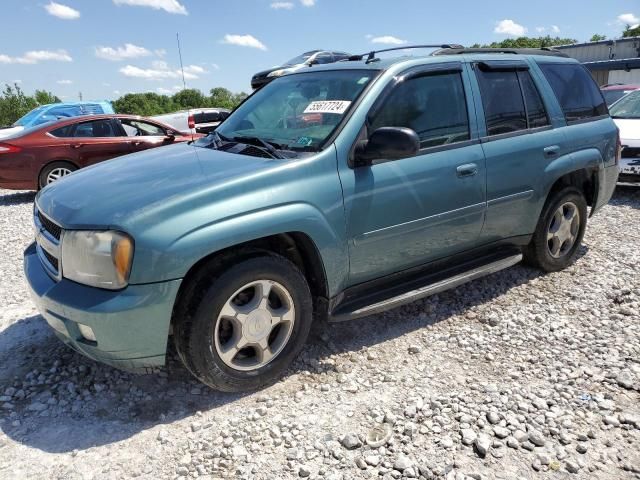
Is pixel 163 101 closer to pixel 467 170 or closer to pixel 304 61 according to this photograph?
pixel 304 61

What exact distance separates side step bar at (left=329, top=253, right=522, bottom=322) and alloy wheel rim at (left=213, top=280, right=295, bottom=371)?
0.33 meters

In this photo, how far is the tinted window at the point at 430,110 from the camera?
322cm

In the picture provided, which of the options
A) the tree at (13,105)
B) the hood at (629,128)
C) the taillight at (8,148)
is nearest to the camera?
the hood at (629,128)

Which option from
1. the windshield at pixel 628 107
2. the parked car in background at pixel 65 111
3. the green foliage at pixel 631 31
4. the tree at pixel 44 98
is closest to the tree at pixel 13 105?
the tree at pixel 44 98

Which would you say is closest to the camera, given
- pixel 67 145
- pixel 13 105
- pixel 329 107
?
pixel 329 107

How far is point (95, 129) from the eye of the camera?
29.6ft

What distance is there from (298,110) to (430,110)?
883mm

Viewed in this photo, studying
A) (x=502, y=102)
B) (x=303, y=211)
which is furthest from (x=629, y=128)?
(x=303, y=211)

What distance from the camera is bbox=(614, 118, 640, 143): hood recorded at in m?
7.42

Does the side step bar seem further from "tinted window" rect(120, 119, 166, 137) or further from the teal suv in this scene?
"tinted window" rect(120, 119, 166, 137)

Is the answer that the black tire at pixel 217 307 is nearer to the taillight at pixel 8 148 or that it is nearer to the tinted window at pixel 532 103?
the tinted window at pixel 532 103

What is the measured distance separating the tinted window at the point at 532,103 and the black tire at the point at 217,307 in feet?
7.85

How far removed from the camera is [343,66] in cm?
360

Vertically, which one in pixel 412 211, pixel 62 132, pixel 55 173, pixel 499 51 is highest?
pixel 499 51
